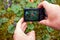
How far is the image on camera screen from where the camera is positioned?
1.27 metres

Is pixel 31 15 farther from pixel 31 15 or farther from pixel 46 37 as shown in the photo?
pixel 46 37

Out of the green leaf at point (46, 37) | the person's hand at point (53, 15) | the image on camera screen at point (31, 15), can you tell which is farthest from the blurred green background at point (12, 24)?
the person's hand at point (53, 15)

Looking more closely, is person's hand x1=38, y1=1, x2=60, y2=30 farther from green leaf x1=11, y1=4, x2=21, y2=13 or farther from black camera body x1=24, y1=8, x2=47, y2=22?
green leaf x1=11, y1=4, x2=21, y2=13

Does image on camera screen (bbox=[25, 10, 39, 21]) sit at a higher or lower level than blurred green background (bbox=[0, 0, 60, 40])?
higher

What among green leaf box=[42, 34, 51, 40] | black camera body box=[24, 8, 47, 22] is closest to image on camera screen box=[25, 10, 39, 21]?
black camera body box=[24, 8, 47, 22]

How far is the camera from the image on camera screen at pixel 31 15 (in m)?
1.27

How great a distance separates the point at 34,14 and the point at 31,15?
0.03 meters

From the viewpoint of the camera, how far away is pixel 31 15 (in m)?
1.30

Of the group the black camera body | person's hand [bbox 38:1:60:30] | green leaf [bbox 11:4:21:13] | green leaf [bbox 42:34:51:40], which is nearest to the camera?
person's hand [bbox 38:1:60:30]

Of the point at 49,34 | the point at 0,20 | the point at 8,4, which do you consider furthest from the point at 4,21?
the point at 49,34

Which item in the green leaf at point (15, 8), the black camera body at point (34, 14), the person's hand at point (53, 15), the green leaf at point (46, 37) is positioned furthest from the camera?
the green leaf at point (46, 37)

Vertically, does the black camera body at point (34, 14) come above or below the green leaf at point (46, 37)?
above

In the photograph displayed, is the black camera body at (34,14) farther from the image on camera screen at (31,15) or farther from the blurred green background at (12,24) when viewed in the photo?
the blurred green background at (12,24)

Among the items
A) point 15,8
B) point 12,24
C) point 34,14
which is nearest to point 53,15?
point 34,14
